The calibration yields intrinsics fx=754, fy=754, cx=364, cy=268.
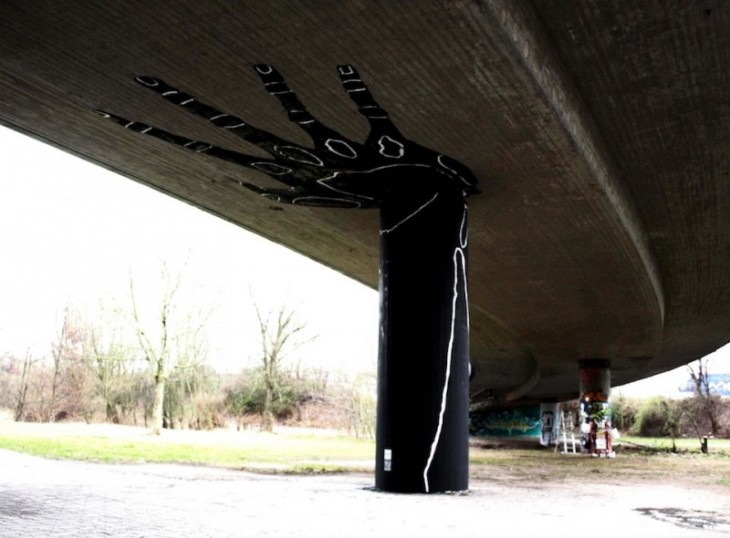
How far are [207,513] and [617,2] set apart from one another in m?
7.27

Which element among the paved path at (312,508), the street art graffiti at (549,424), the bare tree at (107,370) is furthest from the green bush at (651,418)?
the paved path at (312,508)

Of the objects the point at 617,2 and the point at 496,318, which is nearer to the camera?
the point at 617,2

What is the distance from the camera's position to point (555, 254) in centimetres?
1803

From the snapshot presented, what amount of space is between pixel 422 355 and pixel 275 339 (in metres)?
36.0

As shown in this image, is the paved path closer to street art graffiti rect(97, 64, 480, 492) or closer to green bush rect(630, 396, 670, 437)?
street art graffiti rect(97, 64, 480, 492)

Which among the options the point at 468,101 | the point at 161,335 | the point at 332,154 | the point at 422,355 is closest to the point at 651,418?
the point at 161,335

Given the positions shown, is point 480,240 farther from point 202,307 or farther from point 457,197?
point 202,307

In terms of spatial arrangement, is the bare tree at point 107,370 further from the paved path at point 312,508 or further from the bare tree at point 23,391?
the paved path at point 312,508

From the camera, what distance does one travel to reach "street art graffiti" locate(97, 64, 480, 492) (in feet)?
38.0

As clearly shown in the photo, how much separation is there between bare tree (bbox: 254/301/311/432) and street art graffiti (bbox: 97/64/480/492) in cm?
3480

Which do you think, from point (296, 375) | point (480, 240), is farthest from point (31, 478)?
point (296, 375)

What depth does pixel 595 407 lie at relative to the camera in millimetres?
32625

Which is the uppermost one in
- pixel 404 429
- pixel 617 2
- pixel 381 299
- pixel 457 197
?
pixel 617 2

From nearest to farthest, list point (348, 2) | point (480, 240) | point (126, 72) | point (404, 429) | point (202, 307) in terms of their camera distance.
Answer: point (348, 2) < point (126, 72) < point (404, 429) < point (480, 240) < point (202, 307)
